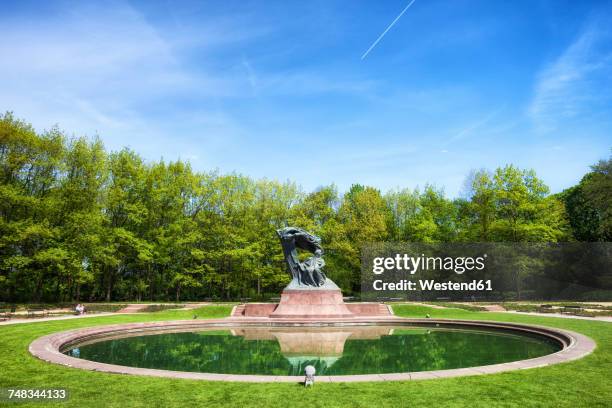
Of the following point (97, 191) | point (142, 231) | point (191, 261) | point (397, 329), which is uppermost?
point (97, 191)

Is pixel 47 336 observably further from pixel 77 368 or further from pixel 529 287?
pixel 529 287

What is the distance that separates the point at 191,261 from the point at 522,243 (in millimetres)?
37331

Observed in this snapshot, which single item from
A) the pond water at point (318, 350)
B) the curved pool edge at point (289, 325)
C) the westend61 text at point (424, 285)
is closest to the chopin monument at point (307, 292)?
the curved pool edge at point (289, 325)

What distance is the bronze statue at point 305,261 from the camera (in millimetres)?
30812

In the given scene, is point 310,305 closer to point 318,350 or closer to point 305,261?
point 305,261

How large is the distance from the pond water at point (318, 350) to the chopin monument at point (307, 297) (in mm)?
4803

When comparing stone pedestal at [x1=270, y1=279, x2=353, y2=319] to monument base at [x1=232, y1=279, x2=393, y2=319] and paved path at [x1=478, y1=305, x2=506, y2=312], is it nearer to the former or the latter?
monument base at [x1=232, y1=279, x2=393, y2=319]

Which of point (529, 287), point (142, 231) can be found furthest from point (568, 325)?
point (142, 231)

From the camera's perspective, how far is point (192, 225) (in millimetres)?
50125

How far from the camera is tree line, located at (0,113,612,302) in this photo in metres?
40.7

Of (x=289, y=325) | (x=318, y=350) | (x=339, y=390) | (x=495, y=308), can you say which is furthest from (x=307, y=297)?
(x=339, y=390)

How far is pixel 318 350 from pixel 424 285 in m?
37.6

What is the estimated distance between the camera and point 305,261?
3175 centimetres

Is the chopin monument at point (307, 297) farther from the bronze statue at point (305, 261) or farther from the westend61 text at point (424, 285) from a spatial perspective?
the westend61 text at point (424, 285)
